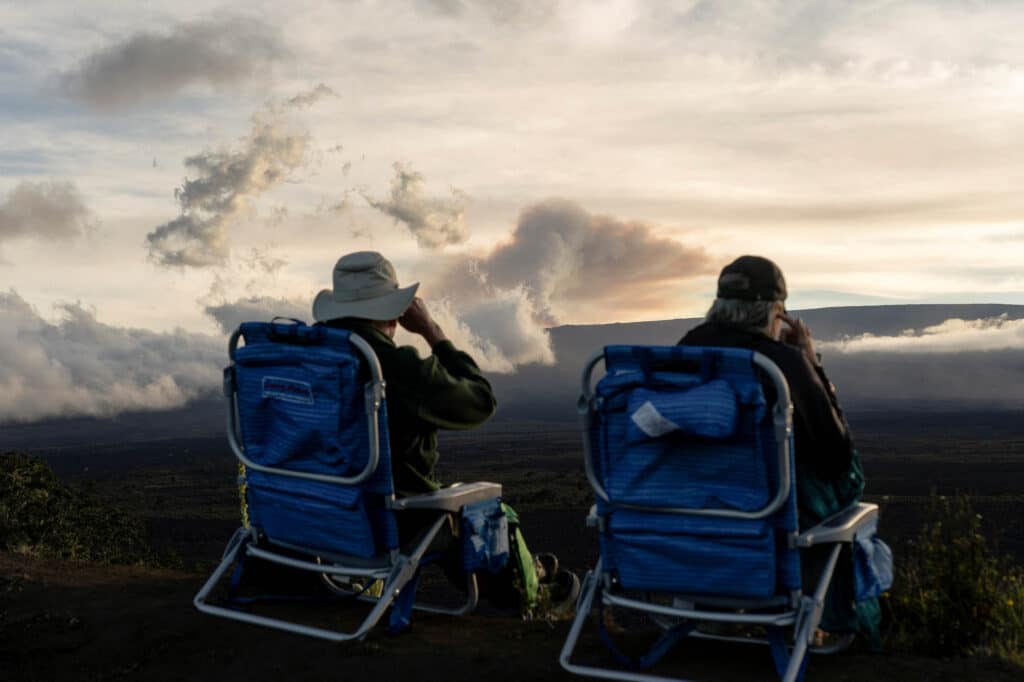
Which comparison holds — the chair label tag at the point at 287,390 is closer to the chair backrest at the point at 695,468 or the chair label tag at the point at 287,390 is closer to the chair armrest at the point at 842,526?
the chair backrest at the point at 695,468

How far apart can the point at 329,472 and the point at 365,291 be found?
815mm

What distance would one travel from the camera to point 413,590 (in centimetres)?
506

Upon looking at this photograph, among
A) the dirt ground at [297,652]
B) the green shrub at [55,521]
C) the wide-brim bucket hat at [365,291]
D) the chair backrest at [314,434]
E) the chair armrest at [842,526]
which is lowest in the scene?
the green shrub at [55,521]

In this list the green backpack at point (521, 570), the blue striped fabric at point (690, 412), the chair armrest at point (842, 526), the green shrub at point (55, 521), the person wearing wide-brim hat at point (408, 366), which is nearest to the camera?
the blue striped fabric at point (690, 412)

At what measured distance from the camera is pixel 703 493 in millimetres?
4113

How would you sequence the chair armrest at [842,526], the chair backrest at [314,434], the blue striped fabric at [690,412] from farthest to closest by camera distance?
the chair backrest at [314,434] < the chair armrest at [842,526] < the blue striped fabric at [690,412]

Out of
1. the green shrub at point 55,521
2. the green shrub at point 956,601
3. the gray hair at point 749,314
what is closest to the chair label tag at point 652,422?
the gray hair at point 749,314

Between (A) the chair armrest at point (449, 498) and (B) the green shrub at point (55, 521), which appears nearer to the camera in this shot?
(A) the chair armrest at point (449, 498)

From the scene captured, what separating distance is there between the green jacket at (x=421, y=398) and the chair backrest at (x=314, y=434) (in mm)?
177

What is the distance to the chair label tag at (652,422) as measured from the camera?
13.2ft

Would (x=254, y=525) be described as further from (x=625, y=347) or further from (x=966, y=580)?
(x=966, y=580)

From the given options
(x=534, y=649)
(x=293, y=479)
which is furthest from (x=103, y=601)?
(x=534, y=649)

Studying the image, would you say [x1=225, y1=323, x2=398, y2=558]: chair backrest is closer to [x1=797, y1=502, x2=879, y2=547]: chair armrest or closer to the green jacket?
the green jacket

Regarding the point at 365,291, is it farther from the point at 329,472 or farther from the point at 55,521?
the point at 55,521
